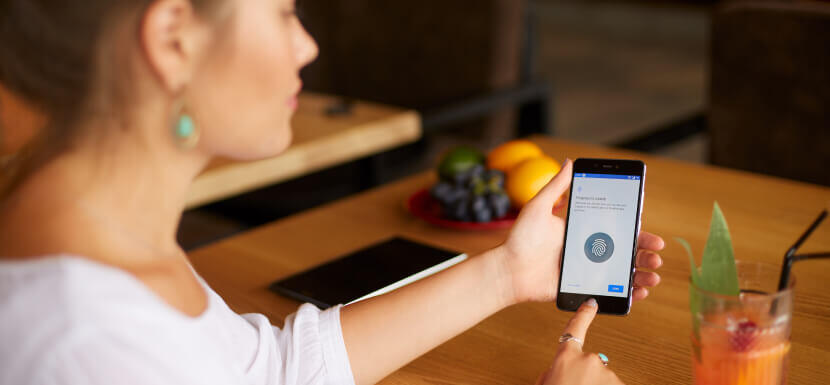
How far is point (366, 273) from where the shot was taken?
1001 millimetres

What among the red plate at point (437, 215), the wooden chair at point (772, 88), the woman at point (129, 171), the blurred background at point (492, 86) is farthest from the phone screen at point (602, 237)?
the wooden chair at point (772, 88)

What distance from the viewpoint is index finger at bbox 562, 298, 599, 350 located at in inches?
29.6

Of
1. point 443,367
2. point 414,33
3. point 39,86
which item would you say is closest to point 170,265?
point 39,86

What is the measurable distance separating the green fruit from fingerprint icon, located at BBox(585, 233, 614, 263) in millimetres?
427

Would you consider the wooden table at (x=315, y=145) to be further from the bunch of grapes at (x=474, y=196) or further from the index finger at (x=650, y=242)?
the index finger at (x=650, y=242)

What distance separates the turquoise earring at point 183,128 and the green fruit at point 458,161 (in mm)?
672

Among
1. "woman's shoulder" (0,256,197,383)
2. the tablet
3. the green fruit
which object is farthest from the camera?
the green fruit

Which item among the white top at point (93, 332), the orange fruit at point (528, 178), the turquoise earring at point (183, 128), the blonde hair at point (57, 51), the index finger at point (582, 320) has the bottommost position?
the index finger at point (582, 320)

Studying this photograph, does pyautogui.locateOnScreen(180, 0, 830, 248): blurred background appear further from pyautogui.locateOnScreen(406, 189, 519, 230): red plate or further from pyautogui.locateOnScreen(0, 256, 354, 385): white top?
pyautogui.locateOnScreen(0, 256, 354, 385): white top

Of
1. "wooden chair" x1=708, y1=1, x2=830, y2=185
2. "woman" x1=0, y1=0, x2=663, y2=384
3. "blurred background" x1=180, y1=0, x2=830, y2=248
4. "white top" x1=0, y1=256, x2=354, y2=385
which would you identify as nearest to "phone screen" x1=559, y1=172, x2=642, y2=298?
"woman" x1=0, y1=0, x2=663, y2=384

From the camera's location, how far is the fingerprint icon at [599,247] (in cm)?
81

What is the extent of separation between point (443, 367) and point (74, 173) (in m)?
0.42

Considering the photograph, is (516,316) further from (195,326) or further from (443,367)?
(195,326)

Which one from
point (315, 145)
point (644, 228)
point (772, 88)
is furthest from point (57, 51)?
point (772, 88)
